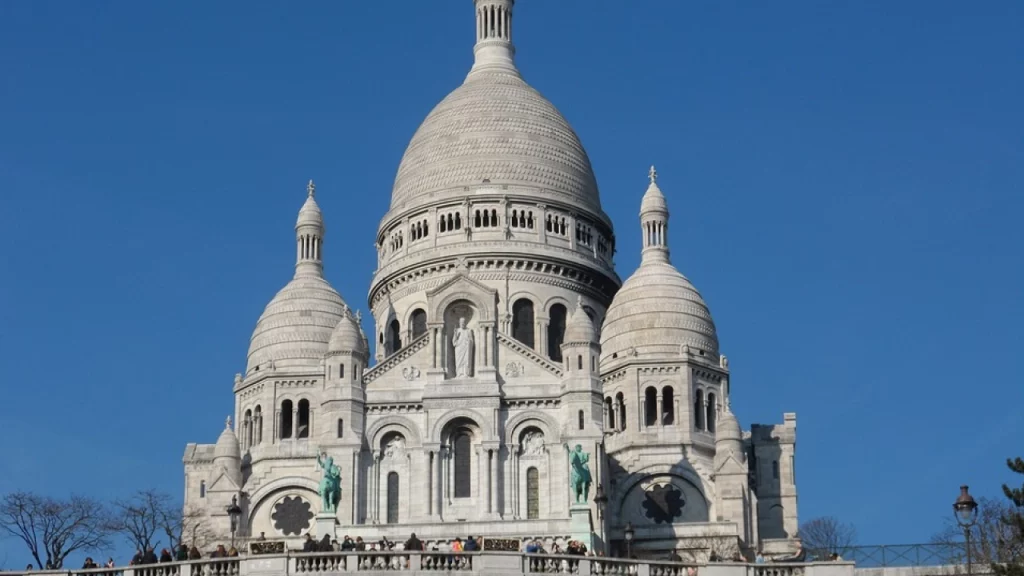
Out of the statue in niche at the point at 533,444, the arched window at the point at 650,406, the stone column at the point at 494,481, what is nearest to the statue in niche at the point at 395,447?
the stone column at the point at 494,481

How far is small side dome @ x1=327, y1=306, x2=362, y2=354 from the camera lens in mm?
97438

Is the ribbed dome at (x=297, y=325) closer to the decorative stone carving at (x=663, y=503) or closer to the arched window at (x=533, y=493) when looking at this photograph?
the arched window at (x=533, y=493)

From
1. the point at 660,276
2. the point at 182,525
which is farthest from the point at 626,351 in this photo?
the point at 182,525

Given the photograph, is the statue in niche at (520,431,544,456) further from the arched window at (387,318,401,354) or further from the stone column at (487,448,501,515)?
the arched window at (387,318,401,354)

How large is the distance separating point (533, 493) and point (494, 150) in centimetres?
2608

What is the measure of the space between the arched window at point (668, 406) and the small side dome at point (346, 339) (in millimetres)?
15195

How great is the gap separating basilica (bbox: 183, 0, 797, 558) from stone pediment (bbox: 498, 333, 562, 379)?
3.4 inches

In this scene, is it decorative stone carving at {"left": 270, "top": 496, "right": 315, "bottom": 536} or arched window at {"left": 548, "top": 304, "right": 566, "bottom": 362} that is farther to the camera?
arched window at {"left": 548, "top": 304, "right": 566, "bottom": 362}

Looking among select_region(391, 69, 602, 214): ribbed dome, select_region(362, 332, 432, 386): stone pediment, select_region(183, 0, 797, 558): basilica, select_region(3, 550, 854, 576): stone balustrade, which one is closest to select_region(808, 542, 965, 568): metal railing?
select_region(3, 550, 854, 576): stone balustrade

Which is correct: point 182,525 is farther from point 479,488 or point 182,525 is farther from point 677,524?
point 677,524

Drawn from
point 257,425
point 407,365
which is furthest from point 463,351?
point 257,425

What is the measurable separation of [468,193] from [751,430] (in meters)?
18.1

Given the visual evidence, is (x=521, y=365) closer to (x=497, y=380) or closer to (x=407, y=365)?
(x=497, y=380)

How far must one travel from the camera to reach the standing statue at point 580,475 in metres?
86.2
